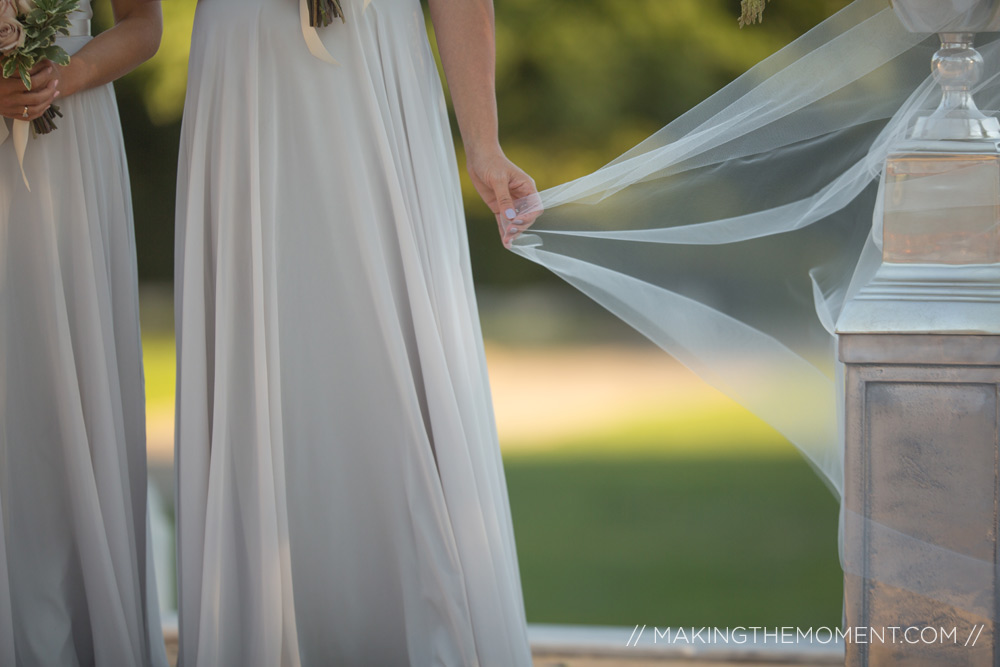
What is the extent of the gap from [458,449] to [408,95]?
21.4 inches

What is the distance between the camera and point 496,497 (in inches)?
59.9

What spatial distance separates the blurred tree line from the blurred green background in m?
0.01

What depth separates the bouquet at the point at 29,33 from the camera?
57.7 inches

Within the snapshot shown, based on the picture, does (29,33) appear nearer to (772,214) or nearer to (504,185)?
(504,185)

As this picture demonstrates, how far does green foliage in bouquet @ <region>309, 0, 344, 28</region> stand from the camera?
1.37 meters

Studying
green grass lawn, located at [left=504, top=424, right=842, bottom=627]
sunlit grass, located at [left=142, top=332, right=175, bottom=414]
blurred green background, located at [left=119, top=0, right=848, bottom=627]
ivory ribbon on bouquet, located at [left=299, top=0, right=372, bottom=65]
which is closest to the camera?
ivory ribbon on bouquet, located at [left=299, top=0, right=372, bottom=65]

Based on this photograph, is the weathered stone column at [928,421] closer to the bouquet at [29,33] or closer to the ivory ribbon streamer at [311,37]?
the ivory ribbon streamer at [311,37]

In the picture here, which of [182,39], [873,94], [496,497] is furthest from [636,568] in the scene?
[182,39]

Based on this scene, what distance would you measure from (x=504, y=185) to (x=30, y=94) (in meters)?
0.76

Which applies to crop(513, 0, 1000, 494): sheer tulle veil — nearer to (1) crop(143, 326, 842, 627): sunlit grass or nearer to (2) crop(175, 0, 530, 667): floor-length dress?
(2) crop(175, 0, 530, 667): floor-length dress

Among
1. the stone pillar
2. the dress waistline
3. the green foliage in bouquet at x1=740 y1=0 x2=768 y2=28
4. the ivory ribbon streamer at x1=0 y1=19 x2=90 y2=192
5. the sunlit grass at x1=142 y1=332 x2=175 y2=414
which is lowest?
the sunlit grass at x1=142 y1=332 x2=175 y2=414

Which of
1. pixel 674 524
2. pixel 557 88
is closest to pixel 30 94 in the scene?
pixel 674 524

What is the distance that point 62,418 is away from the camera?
62.2 inches

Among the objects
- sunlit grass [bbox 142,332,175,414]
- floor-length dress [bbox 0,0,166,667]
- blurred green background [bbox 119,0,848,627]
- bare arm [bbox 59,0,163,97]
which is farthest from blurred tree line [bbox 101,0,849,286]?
floor-length dress [bbox 0,0,166,667]
